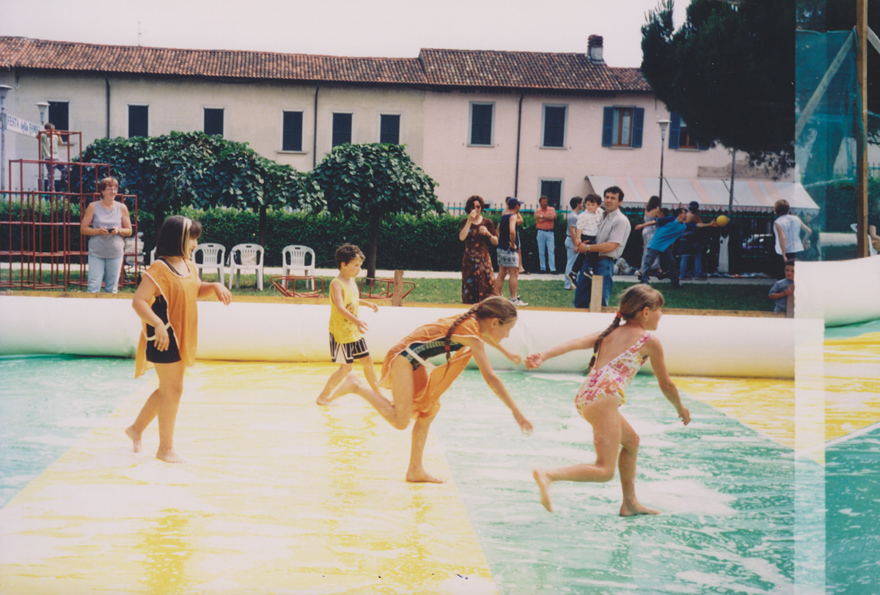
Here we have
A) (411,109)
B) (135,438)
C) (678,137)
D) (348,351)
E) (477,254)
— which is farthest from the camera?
(678,137)

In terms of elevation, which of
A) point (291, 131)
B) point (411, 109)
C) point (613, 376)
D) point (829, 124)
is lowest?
point (613, 376)

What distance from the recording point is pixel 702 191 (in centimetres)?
2466

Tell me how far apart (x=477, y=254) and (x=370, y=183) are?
5.72 meters

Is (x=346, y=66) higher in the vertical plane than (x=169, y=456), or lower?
higher

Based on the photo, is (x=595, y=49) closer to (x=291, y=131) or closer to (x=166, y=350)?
(x=291, y=131)

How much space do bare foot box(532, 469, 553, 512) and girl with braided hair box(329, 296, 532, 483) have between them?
466 millimetres

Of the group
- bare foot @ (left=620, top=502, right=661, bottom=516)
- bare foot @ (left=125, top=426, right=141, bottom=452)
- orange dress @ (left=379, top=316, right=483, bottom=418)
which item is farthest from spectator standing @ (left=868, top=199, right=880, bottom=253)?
bare foot @ (left=125, top=426, right=141, bottom=452)

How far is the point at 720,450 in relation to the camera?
5.25 meters

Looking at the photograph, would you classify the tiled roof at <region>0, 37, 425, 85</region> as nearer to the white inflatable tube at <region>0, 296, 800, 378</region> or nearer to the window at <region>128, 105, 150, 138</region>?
the window at <region>128, 105, 150, 138</region>

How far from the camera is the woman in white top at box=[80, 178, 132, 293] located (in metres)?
8.87

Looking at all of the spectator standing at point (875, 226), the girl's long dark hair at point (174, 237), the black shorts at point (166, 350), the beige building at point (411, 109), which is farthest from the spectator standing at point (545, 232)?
the black shorts at point (166, 350)

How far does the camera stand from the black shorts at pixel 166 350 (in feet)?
14.6

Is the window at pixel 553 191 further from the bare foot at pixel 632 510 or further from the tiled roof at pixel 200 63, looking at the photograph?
the bare foot at pixel 632 510

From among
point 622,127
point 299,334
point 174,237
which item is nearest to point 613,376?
point 174,237
